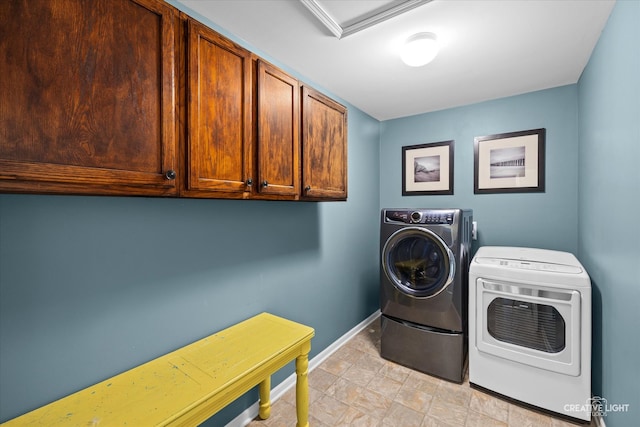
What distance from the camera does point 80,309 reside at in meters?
1.14

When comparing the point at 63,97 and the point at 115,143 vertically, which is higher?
the point at 63,97

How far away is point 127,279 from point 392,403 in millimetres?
1882

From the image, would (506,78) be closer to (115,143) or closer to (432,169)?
(432,169)

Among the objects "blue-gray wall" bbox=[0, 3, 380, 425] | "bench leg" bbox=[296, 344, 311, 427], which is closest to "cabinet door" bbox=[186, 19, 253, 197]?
"blue-gray wall" bbox=[0, 3, 380, 425]

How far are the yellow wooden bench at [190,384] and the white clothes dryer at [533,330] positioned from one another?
4.41 feet

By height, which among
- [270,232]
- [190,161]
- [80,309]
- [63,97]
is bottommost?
[80,309]

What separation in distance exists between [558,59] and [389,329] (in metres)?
2.49

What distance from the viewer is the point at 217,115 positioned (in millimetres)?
1247

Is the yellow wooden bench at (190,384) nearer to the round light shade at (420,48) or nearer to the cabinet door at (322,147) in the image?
the cabinet door at (322,147)

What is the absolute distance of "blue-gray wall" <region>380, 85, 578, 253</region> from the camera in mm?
2469

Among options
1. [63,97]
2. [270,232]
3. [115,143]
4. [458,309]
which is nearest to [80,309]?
[115,143]

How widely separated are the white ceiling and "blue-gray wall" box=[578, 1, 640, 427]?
228mm

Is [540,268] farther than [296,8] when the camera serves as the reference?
Yes

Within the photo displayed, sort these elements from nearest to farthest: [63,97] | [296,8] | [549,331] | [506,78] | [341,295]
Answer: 1. [63,97]
2. [296,8]
3. [549,331]
4. [506,78]
5. [341,295]
